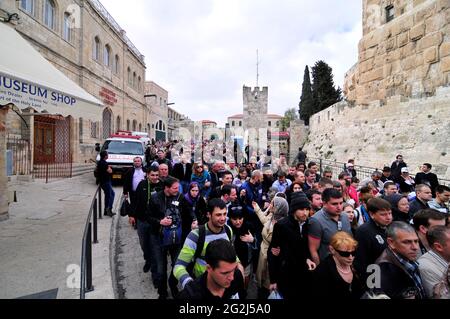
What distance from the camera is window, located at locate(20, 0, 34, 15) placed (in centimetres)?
1126

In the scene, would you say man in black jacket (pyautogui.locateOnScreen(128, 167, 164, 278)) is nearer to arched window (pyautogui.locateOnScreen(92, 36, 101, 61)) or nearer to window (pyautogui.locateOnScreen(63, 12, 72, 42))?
window (pyautogui.locateOnScreen(63, 12, 72, 42))

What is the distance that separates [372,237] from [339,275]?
0.83m

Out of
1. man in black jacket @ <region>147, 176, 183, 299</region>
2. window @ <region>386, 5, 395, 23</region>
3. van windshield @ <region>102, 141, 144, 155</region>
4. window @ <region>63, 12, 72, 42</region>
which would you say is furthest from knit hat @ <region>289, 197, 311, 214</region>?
window @ <region>63, 12, 72, 42</region>

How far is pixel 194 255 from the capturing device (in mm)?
2482

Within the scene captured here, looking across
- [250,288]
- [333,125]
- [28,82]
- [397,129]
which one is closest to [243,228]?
[250,288]

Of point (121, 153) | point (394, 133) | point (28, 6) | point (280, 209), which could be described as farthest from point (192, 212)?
point (28, 6)

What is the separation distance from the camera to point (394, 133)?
41.3ft

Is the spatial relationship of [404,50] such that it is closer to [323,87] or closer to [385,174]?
[385,174]

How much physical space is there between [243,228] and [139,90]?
28.6 meters

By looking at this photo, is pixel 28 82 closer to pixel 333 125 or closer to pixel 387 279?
pixel 387 279

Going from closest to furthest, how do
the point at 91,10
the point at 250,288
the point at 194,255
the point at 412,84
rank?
1. the point at 194,255
2. the point at 250,288
3. the point at 412,84
4. the point at 91,10

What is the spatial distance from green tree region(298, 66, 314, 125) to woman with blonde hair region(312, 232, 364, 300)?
3611 cm

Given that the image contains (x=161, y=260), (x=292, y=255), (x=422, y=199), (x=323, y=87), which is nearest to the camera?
(x=292, y=255)

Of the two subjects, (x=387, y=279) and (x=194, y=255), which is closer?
(x=387, y=279)
